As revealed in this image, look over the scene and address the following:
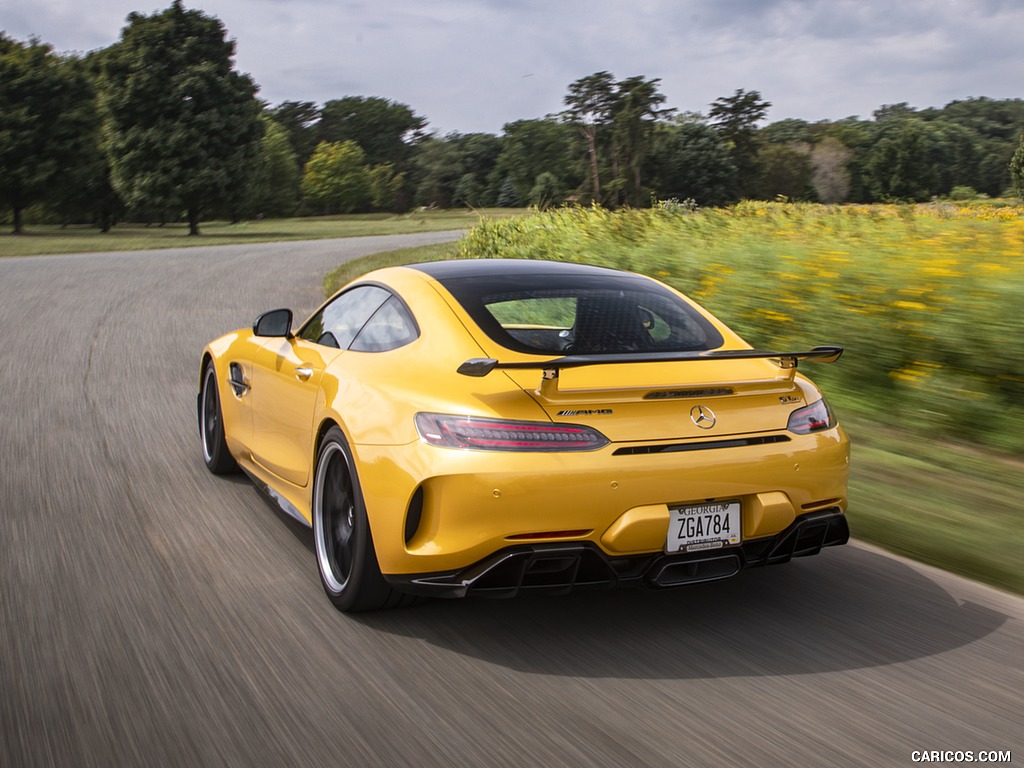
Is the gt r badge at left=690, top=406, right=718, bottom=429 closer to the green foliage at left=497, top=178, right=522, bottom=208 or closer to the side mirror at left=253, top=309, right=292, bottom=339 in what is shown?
the side mirror at left=253, top=309, right=292, bottom=339

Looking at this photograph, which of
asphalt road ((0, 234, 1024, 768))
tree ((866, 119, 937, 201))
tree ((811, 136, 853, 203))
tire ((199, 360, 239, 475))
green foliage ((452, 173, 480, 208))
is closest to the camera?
asphalt road ((0, 234, 1024, 768))

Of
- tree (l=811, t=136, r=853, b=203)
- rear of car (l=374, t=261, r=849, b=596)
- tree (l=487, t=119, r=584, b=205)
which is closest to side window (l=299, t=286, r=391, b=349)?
rear of car (l=374, t=261, r=849, b=596)

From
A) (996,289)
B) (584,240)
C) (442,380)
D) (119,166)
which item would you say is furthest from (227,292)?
(119,166)

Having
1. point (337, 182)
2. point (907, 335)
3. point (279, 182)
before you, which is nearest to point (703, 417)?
point (907, 335)

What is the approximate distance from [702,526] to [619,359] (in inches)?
26.1

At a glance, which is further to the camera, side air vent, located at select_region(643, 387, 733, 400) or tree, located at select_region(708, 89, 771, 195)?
tree, located at select_region(708, 89, 771, 195)

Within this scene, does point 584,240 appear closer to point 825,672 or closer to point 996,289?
point 996,289

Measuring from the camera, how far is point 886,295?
7824 millimetres

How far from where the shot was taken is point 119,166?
50.3 meters

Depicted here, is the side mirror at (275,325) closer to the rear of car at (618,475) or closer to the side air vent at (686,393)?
the rear of car at (618,475)

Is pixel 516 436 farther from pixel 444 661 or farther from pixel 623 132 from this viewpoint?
pixel 623 132

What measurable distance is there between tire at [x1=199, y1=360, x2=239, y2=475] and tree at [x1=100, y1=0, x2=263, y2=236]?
46.0m

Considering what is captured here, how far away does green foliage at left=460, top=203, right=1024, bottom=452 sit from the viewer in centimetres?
677

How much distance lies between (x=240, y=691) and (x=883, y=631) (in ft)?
7.42
